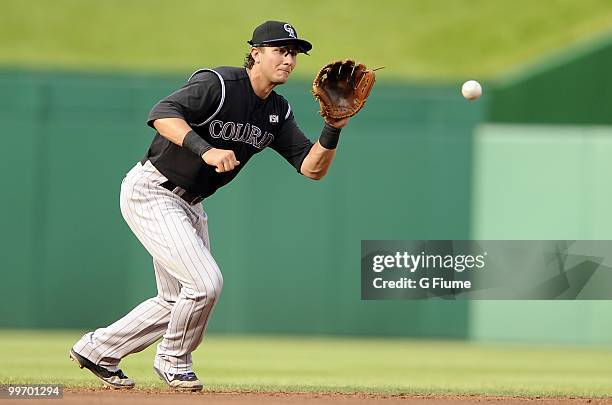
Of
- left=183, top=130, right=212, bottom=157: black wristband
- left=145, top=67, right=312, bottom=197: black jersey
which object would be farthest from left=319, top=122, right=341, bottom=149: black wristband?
left=183, top=130, right=212, bottom=157: black wristband

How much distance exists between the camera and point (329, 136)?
20.4ft

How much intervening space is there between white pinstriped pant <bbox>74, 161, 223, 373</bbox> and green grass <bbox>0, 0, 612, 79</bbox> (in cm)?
1635

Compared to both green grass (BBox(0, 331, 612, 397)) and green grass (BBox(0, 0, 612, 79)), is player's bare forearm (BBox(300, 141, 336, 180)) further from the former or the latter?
green grass (BBox(0, 0, 612, 79))

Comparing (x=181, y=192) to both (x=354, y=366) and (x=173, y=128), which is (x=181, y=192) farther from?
(x=354, y=366)

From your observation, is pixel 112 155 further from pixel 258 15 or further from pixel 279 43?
pixel 258 15

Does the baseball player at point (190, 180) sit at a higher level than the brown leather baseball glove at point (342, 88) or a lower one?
lower

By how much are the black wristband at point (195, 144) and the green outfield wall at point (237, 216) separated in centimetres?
664

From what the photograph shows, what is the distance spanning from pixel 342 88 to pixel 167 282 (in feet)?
4.63

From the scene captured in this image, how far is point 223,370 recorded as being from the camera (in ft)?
28.6

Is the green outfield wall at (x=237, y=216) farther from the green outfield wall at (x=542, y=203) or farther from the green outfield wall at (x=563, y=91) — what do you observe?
the green outfield wall at (x=563, y=91)

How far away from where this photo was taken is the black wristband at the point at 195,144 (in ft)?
18.8

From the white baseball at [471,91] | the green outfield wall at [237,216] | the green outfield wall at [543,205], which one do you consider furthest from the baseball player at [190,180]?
the green outfield wall at [543,205]

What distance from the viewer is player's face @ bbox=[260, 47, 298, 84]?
6.12 meters

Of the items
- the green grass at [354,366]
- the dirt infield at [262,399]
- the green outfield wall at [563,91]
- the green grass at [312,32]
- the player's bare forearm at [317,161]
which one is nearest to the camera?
the dirt infield at [262,399]
